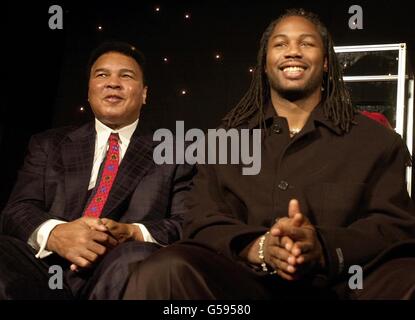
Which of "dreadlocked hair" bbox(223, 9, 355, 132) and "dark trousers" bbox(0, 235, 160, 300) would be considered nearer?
"dark trousers" bbox(0, 235, 160, 300)

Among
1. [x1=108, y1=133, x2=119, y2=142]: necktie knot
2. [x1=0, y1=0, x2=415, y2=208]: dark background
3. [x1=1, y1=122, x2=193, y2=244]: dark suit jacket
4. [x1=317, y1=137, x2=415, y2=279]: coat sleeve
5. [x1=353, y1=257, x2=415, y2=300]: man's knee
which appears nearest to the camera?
[x1=353, y1=257, x2=415, y2=300]: man's knee

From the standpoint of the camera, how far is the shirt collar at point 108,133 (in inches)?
85.6

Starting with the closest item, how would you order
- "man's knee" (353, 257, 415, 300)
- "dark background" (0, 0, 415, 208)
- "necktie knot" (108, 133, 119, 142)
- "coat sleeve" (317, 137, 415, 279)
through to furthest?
1. "man's knee" (353, 257, 415, 300)
2. "coat sleeve" (317, 137, 415, 279)
3. "necktie knot" (108, 133, 119, 142)
4. "dark background" (0, 0, 415, 208)

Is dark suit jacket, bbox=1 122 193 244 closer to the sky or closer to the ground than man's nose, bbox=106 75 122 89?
closer to the ground

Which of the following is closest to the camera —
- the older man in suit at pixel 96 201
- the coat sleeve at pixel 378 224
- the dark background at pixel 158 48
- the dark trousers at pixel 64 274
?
the coat sleeve at pixel 378 224

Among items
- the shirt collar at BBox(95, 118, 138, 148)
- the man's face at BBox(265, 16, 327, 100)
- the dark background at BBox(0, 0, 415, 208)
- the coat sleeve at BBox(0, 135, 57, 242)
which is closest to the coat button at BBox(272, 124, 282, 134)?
the man's face at BBox(265, 16, 327, 100)

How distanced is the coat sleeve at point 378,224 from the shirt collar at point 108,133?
95 cm

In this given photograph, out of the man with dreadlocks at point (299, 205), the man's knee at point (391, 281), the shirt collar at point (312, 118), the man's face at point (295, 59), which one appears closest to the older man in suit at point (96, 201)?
the man with dreadlocks at point (299, 205)

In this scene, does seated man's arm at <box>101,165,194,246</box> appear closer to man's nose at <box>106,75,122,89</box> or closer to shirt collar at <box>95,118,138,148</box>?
shirt collar at <box>95,118,138,148</box>

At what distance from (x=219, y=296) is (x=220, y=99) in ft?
5.40

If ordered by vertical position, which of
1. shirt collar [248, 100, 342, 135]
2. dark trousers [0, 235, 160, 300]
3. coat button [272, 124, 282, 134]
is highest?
→ shirt collar [248, 100, 342, 135]

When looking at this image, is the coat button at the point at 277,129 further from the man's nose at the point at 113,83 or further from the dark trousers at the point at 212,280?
the man's nose at the point at 113,83

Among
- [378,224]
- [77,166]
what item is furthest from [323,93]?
[77,166]

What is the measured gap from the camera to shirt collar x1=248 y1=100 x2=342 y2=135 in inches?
68.9
